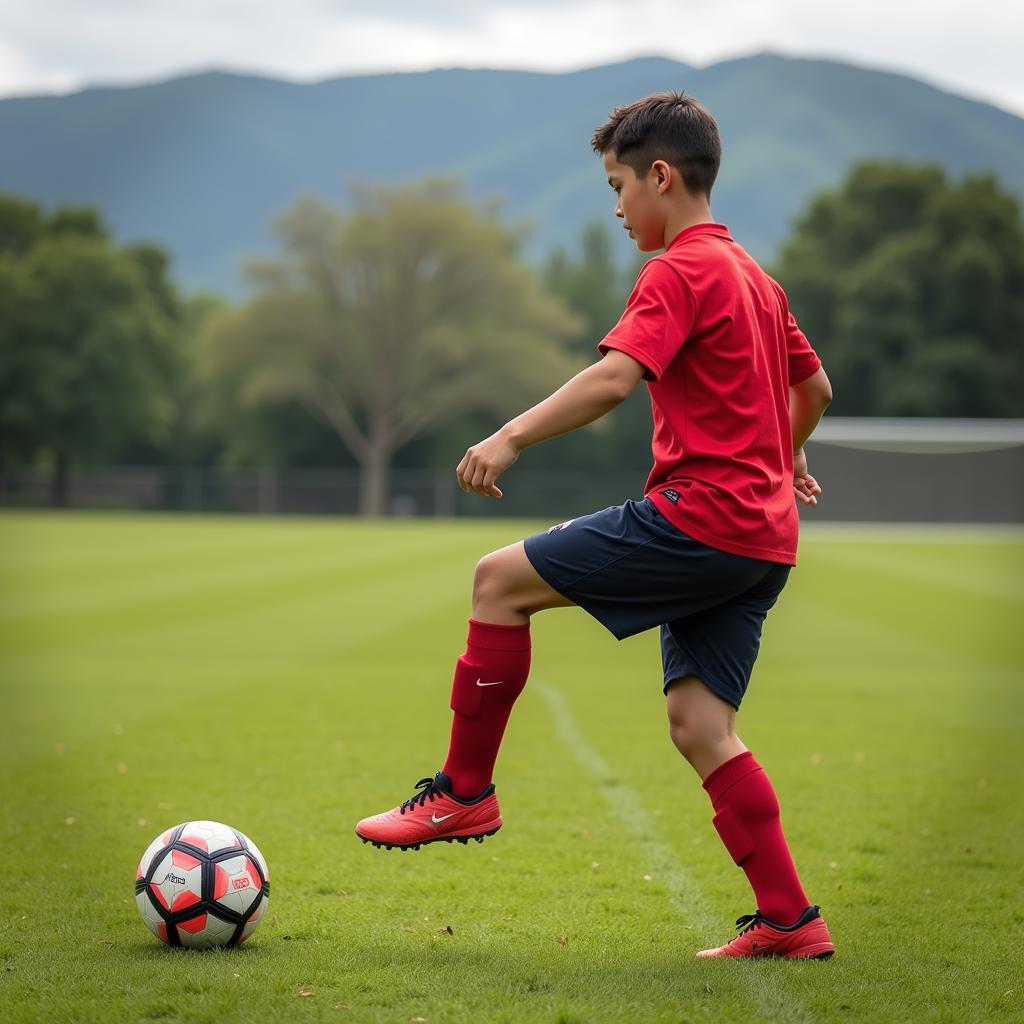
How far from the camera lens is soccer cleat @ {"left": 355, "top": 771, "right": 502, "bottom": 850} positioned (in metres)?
3.86

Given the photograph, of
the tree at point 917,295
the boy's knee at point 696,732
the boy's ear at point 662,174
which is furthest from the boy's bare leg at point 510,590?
the tree at point 917,295

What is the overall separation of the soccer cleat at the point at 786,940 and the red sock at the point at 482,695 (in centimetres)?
82

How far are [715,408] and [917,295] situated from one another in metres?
56.5

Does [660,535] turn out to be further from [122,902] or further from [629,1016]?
[122,902]

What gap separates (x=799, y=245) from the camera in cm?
6100

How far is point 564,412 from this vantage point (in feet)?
11.3

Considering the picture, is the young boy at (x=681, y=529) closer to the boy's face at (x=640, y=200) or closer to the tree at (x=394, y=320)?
the boy's face at (x=640, y=200)

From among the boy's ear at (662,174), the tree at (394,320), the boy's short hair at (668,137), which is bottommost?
the boy's ear at (662,174)

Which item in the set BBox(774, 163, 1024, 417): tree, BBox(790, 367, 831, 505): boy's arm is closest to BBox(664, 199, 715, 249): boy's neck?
BBox(790, 367, 831, 505): boy's arm

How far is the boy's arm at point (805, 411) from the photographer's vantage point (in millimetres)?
4203

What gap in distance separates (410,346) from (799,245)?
17.2 meters

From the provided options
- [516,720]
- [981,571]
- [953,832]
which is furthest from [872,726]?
[981,571]

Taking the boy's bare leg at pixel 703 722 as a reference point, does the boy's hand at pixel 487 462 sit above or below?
above

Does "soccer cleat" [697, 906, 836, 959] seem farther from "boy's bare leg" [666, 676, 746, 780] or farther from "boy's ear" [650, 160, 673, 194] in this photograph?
"boy's ear" [650, 160, 673, 194]
